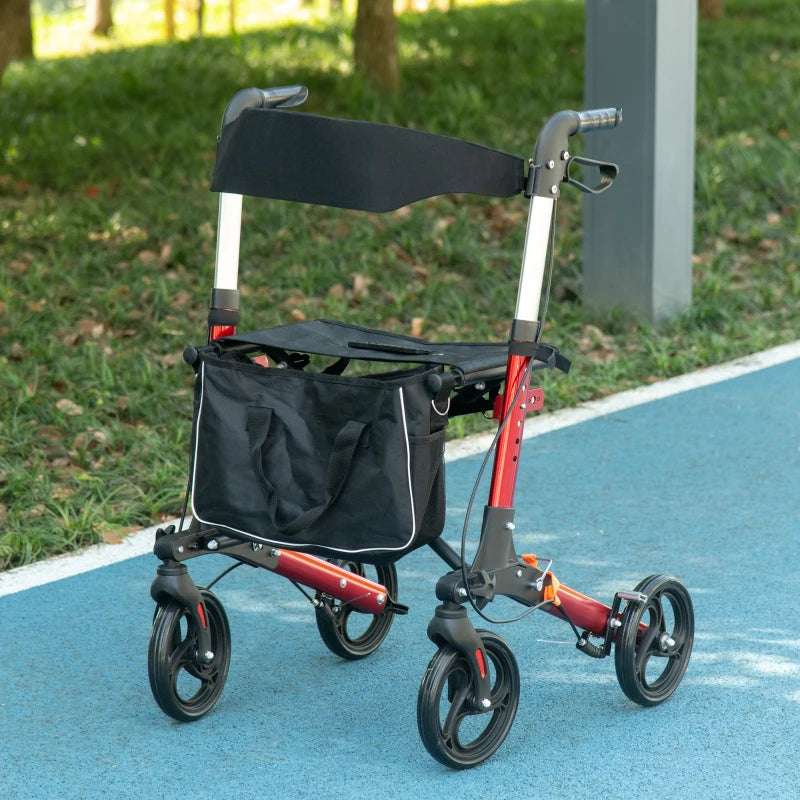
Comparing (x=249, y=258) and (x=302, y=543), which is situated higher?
(x=249, y=258)

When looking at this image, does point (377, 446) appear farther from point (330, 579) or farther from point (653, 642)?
point (653, 642)

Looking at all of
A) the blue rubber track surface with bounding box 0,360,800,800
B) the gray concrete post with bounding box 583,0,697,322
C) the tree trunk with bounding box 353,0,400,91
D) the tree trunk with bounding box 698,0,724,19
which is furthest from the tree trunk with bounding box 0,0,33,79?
the blue rubber track surface with bounding box 0,360,800,800

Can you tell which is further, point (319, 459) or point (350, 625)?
point (350, 625)

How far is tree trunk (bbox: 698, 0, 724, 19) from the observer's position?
1692 centimetres

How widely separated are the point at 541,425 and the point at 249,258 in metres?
3.00

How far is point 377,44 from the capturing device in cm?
1238

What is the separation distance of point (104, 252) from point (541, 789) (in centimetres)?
599

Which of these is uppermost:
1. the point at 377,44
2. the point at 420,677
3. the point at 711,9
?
the point at 711,9

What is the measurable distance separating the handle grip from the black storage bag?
2.40 ft

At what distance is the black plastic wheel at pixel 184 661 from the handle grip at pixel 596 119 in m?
1.50

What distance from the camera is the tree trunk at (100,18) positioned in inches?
957

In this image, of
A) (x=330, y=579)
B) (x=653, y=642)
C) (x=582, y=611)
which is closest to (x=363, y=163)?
(x=330, y=579)

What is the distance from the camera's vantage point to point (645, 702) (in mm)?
3463

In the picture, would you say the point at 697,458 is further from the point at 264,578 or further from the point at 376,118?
the point at 376,118
